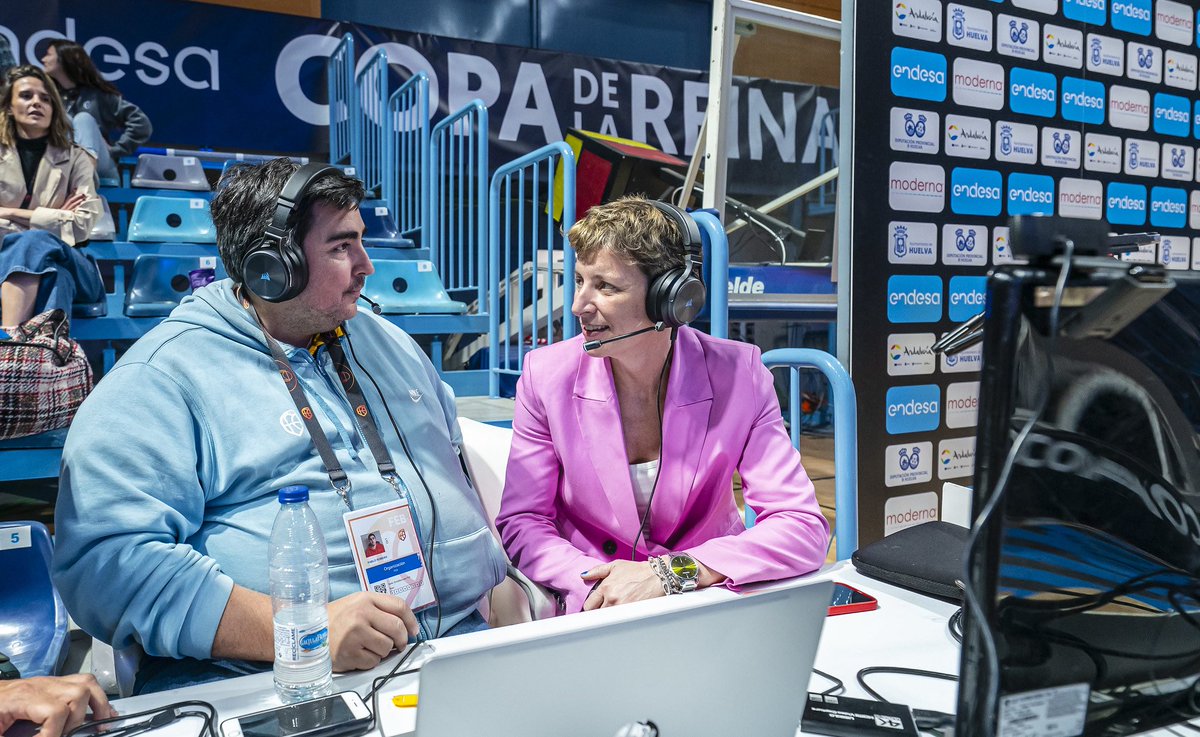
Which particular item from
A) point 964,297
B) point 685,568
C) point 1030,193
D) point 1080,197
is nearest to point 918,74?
point 1030,193

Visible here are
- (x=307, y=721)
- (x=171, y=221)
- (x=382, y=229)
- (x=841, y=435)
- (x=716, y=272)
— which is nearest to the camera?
(x=307, y=721)

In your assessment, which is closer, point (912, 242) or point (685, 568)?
point (685, 568)

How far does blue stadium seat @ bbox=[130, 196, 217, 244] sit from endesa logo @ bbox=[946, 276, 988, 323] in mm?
3665

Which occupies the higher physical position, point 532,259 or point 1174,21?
point 1174,21

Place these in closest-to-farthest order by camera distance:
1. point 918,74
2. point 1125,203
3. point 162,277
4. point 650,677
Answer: point 650,677 → point 918,74 → point 1125,203 → point 162,277

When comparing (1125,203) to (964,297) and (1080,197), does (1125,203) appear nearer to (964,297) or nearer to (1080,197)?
(1080,197)

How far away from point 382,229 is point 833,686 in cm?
462

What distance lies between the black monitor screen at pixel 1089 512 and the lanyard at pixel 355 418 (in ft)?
3.23

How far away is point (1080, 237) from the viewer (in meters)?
0.52

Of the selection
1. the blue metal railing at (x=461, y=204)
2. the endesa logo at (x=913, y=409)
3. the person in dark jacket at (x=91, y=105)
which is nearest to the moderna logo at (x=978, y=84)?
the endesa logo at (x=913, y=409)

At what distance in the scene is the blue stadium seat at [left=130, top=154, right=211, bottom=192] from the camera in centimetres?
521

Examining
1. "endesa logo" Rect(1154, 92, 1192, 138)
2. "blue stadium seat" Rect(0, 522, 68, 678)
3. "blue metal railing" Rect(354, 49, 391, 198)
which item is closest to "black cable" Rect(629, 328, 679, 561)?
"blue stadium seat" Rect(0, 522, 68, 678)

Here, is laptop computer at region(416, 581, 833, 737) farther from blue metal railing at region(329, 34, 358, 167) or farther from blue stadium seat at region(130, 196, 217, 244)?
blue metal railing at region(329, 34, 358, 167)

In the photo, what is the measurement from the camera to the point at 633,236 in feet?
5.14
